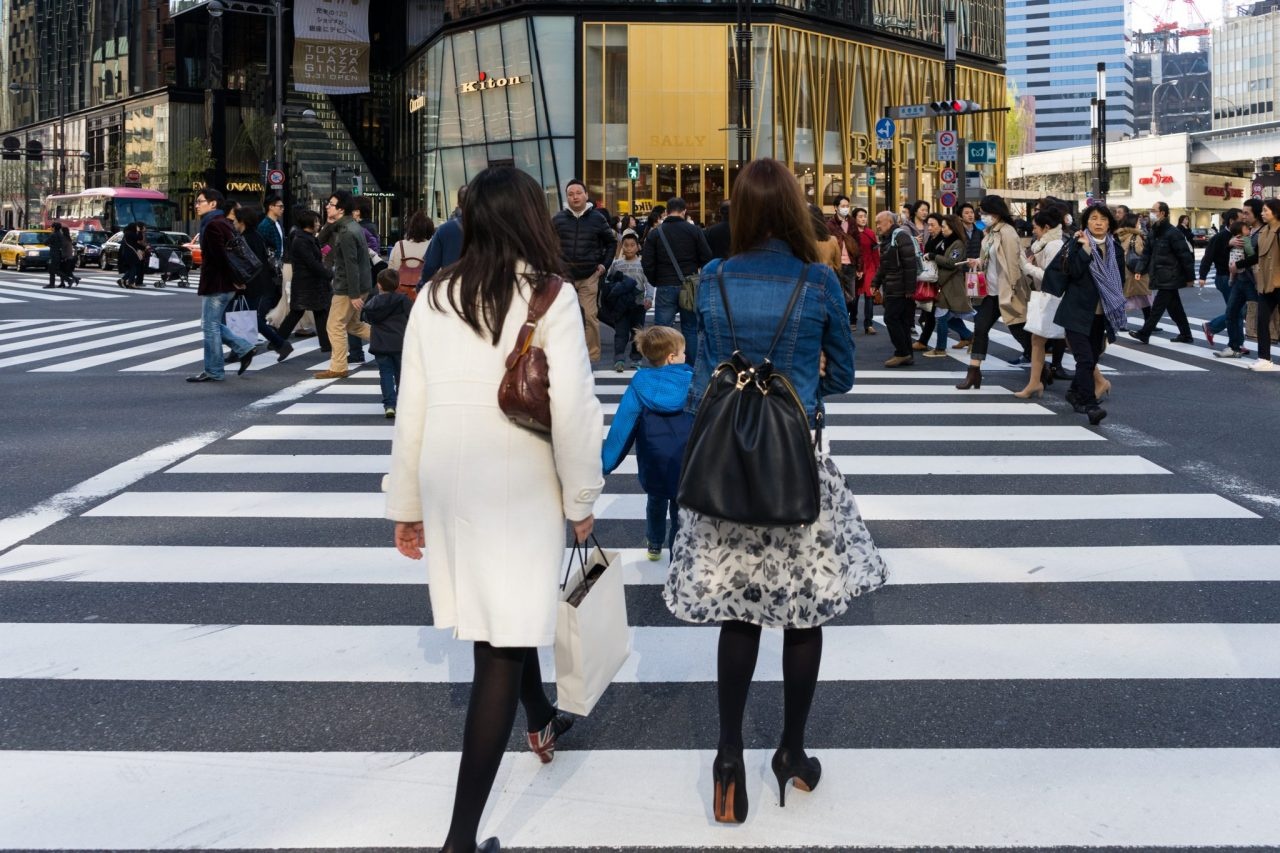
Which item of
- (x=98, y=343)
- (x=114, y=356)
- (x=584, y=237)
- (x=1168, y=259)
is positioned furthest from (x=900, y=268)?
(x=98, y=343)

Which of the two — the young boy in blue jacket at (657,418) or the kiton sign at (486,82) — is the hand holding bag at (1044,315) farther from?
the kiton sign at (486,82)

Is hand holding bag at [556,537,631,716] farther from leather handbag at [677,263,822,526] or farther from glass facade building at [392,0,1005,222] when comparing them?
glass facade building at [392,0,1005,222]

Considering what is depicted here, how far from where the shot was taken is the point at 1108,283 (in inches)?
431

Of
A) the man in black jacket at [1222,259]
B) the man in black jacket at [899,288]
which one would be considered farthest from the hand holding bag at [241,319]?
the man in black jacket at [1222,259]

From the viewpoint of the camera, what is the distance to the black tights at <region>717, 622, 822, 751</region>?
3.53 metres

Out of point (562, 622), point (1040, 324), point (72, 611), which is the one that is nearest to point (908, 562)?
point (562, 622)

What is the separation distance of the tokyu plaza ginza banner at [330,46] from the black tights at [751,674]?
3991 centimetres

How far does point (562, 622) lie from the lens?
Result: 3.46 metres

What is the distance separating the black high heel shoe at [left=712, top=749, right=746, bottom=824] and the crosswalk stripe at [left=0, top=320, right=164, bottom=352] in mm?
17029

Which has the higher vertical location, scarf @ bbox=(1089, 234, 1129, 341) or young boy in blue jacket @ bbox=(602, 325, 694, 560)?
scarf @ bbox=(1089, 234, 1129, 341)

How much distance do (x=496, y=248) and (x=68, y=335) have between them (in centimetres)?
1890

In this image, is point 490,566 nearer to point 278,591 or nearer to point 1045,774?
point 1045,774

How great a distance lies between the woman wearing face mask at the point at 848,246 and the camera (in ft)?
55.1

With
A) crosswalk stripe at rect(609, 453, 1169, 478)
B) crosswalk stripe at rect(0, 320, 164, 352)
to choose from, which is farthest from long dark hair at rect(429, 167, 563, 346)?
crosswalk stripe at rect(0, 320, 164, 352)
